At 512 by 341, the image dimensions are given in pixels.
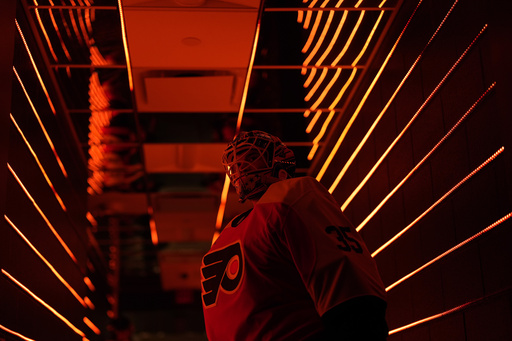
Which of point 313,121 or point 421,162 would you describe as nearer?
point 421,162

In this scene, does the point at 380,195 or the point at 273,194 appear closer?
the point at 273,194

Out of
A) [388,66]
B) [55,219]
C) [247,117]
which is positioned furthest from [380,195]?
[55,219]

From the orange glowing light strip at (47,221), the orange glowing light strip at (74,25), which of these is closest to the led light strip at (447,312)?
the orange glowing light strip at (47,221)

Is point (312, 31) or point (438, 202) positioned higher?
point (312, 31)

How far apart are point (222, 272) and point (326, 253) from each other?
0.47 m

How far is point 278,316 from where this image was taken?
1.92 metres

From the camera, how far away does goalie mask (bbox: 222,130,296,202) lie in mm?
2223

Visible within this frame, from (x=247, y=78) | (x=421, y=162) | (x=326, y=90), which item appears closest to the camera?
(x=421, y=162)

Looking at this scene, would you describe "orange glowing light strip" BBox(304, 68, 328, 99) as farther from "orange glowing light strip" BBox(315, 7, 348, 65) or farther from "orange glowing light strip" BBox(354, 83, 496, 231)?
"orange glowing light strip" BBox(354, 83, 496, 231)

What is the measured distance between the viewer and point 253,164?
7.27 ft

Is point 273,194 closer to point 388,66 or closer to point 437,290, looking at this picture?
point 437,290

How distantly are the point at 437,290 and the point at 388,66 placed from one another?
1695 millimetres

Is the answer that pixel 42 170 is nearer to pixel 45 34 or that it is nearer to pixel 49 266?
pixel 49 266

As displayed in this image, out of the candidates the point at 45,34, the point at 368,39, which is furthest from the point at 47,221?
the point at 368,39
